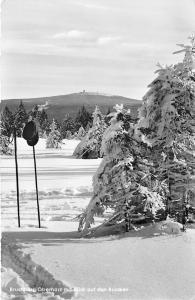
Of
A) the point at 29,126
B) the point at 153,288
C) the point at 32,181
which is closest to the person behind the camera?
the point at 153,288

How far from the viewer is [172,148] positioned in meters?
11.4

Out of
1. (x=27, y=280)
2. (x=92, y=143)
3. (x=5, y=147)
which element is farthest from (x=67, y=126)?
(x=27, y=280)

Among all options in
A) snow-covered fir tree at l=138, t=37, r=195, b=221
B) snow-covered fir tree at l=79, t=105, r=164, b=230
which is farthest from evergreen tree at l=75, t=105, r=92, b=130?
snow-covered fir tree at l=79, t=105, r=164, b=230

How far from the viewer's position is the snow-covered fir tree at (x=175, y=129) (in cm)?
1142

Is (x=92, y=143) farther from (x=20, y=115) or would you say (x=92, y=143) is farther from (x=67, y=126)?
(x=67, y=126)

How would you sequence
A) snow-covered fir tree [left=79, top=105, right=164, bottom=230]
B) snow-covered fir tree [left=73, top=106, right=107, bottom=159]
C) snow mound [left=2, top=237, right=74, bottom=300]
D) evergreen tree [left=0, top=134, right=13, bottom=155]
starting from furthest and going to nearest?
snow-covered fir tree [left=73, top=106, right=107, bottom=159] < evergreen tree [left=0, top=134, right=13, bottom=155] < snow-covered fir tree [left=79, top=105, right=164, bottom=230] < snow mound [left=2, top=237, right=74, bottom=300]

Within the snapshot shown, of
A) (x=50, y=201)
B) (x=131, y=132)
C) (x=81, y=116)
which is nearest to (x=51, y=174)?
(x=50, y=201)

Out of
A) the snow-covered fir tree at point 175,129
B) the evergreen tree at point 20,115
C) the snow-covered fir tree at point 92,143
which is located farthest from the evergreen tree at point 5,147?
the snow-covered fir tree at point 175,129

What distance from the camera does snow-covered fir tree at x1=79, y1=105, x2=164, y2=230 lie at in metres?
11.1

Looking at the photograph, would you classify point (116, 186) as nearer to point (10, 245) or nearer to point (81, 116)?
point (10, 245)

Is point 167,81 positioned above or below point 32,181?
above

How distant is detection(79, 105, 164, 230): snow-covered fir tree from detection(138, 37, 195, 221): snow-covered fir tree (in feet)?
1.10

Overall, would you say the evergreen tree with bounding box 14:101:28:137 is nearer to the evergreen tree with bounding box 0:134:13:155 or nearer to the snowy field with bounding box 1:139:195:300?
the snowy field with bounding box 1:139:195:300

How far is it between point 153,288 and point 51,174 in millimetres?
22584
